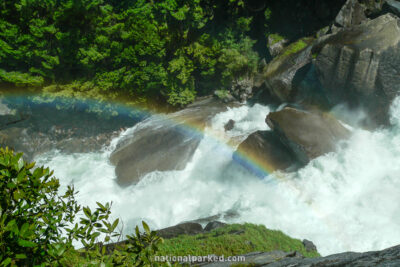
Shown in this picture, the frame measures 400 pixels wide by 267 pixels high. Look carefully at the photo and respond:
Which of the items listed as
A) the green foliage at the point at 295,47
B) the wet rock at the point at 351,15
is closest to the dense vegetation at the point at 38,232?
the green foliage at the point at 295,47

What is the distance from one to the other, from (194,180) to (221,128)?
13.4 ft

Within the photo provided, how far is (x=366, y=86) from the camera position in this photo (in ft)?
37.8

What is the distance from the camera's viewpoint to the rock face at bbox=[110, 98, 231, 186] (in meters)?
12.5

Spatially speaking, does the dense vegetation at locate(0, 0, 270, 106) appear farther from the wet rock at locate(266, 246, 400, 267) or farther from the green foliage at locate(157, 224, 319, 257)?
the wet rock at locate(266, 246, 400, 267)

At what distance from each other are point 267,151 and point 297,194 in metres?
2.43

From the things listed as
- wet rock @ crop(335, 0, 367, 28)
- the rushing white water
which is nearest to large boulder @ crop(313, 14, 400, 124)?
the rushing white water

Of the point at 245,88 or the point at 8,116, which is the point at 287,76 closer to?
the point at 245,88

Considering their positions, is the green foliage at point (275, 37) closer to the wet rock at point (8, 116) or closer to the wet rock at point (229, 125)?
the wet rock at point (229, 125)

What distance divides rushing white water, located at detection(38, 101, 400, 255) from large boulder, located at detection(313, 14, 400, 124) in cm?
86

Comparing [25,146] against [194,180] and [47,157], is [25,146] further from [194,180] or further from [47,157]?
[194,180]

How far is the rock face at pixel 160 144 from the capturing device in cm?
1253

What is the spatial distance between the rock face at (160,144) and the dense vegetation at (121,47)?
1.75 meters

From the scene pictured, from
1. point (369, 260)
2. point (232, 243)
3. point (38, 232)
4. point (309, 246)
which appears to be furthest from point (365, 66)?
point (38, 232)

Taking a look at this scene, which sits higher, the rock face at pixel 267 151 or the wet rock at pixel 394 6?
the wet rock at pixel 394 6
